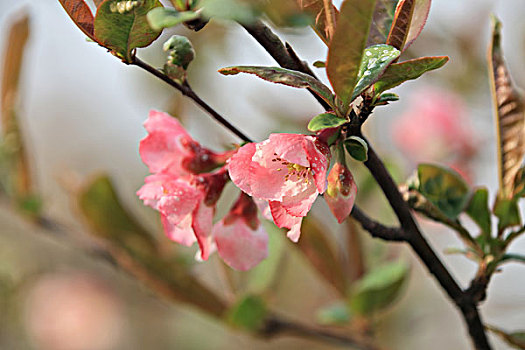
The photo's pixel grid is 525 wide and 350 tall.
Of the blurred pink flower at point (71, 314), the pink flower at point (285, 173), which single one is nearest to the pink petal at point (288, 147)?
the pink flower at point (285, 173)

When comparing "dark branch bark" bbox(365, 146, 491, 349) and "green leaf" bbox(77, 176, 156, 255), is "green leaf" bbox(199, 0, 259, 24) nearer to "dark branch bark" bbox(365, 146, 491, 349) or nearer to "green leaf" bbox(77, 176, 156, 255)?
"dark branch bark" bbox(365, 146, 491, 349)

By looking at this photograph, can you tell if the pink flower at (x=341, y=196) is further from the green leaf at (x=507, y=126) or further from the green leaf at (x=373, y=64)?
the green leaf at (x=507, y=126)

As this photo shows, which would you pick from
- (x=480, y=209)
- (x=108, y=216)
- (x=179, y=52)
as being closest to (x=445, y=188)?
(x=480, y=209)

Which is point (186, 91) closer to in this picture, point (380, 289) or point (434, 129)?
point (380, 289)

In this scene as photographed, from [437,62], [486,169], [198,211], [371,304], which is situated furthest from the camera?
[486,169]

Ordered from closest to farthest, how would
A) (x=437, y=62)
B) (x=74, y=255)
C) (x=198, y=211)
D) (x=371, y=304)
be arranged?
(x=437, y=62)
(x=198, y=211)
(x=371, y=304)
(x=74, y=255)

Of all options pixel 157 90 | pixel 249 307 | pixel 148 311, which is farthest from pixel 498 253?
pixel 148 311

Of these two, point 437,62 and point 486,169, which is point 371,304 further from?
point 486,169
